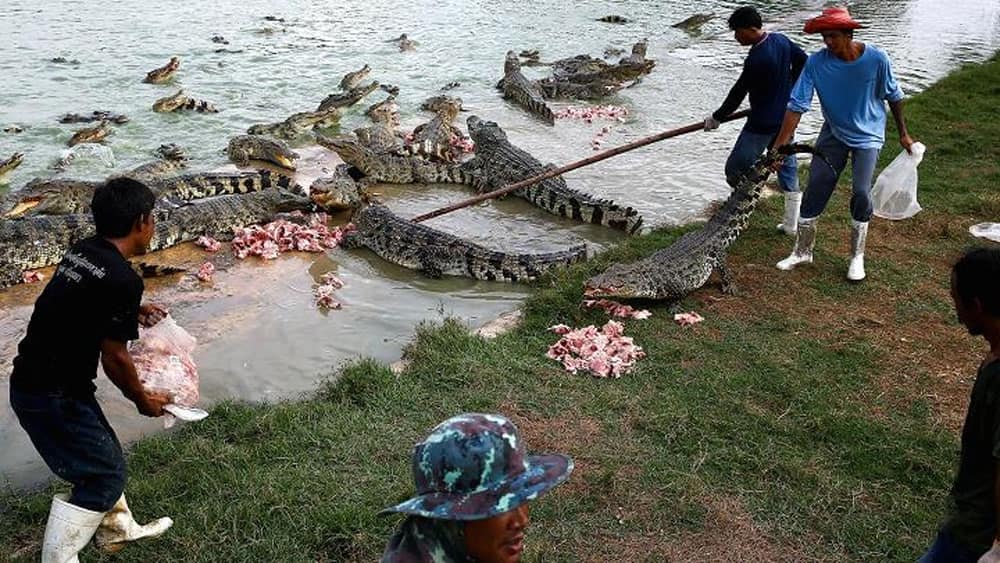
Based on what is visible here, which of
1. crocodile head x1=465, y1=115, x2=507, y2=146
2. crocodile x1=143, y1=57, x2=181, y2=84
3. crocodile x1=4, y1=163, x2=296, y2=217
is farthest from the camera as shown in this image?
crocodile x1=143, y1=57, x2=181, y2=84

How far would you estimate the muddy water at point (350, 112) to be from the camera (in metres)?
6.38

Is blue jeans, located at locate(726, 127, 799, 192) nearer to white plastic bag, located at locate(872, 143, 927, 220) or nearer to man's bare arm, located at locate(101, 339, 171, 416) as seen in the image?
white plastic bag, located at locate(872, 143, 927, 220)

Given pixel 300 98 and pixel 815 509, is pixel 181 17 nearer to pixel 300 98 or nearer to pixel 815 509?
pixel 300 98

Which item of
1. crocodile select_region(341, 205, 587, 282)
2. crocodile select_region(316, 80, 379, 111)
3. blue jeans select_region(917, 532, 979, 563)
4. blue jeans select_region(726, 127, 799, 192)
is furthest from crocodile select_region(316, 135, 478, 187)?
blue jeans select_region(917, 532, 979, 563)

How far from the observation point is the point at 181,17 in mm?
21203

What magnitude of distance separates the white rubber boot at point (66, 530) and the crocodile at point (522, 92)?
36.0ft

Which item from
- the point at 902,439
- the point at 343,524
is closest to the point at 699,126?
the point at 902,439

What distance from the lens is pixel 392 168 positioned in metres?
10.4

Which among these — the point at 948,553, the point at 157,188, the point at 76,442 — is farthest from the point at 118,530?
the point at 157,188

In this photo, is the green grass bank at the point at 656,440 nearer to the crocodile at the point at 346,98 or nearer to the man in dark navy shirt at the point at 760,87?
the man in dark navy shirt at the point at 760,87

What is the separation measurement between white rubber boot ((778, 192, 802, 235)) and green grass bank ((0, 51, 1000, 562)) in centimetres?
127

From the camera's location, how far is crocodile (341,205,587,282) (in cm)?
750

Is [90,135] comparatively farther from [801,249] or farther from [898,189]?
[898,189]

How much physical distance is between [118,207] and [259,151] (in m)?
8.24
